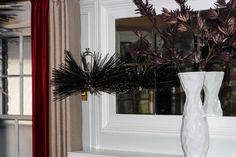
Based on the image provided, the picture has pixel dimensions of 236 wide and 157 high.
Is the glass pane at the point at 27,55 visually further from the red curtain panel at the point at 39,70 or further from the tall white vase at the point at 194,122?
the tall white vase at the point at 194,122

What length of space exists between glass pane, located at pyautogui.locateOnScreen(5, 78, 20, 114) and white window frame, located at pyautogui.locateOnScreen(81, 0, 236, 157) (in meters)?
0.88

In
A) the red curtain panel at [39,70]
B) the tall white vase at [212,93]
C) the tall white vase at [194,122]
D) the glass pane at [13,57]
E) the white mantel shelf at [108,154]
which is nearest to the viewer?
the tall white vase at [194,122]

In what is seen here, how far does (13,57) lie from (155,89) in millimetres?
1563

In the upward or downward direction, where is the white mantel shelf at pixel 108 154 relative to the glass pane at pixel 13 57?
downward

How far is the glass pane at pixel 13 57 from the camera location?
14.0 feet

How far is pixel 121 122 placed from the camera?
3.50 metres

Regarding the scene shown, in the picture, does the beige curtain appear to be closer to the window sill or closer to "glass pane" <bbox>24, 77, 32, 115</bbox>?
the window sill

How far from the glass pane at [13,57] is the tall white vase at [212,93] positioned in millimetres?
1929

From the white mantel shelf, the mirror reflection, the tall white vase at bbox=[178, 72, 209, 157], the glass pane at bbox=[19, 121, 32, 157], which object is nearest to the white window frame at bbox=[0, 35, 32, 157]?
the glass pane at bbox=[19, 121, 32, 157]

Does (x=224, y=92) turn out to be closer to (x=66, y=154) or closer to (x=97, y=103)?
(x=97, y=103)

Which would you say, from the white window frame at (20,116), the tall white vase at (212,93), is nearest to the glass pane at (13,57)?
the white window frame at (20,116)

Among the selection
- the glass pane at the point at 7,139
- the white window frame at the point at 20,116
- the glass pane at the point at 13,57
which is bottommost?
the glass pane at the point at 7,139

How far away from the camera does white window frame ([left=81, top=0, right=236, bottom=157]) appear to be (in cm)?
306

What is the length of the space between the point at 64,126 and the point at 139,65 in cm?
72
